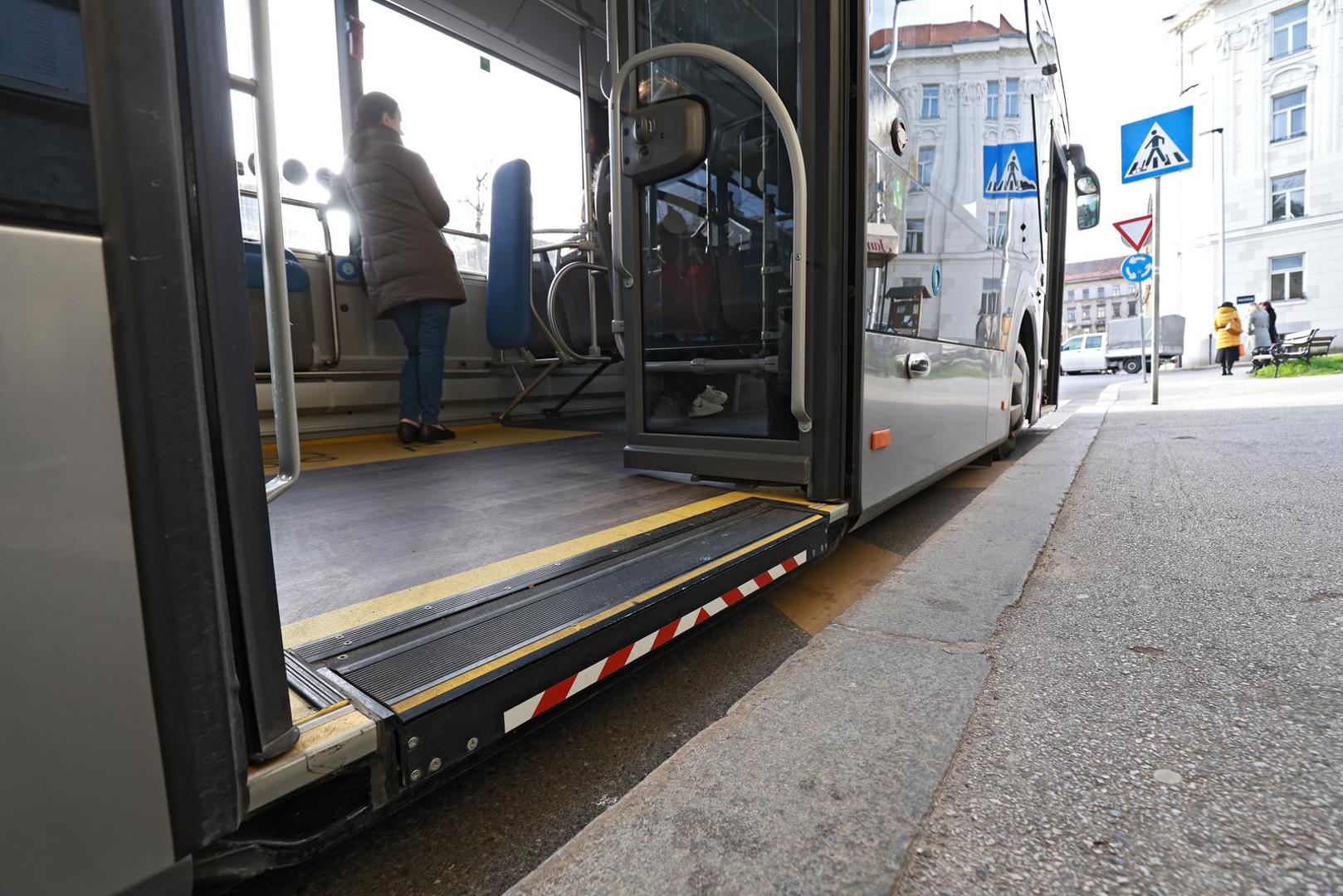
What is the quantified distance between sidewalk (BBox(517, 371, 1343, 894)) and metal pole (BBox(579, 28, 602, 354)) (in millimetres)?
3532

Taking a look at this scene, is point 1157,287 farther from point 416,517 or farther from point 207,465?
point 207,465

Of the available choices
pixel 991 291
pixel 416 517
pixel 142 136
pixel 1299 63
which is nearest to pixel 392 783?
pixel 142 136

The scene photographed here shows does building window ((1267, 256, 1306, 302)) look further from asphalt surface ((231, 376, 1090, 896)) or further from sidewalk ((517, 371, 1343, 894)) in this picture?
asphalt surface ((231, 376, 1090, 896))

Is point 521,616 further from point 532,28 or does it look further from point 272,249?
point 532,28

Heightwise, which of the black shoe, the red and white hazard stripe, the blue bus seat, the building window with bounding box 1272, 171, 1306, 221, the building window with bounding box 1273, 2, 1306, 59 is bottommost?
the red and white hazard stripe

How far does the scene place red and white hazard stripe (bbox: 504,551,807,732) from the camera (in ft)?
3.75

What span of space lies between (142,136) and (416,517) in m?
1.68

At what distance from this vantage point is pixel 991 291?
12.5ft

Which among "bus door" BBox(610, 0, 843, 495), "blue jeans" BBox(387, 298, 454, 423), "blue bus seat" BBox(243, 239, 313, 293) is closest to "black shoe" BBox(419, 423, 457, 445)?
"blue jeans" BBox(387, 298, 454, 423)

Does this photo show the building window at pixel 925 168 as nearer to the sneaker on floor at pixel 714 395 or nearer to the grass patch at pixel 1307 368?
the sneaker on floor at pixel 714 395

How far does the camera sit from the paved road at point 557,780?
3.45ft

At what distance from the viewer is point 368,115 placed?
3.71 meters

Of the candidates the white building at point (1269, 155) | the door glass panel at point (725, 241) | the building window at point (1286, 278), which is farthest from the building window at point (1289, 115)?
the door glass panel at point (725, 241)

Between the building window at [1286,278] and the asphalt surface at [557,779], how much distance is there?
86.1ft
